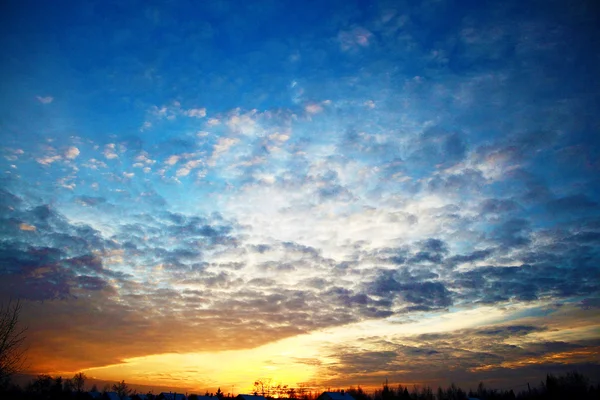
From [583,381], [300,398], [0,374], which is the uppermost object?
[0,374]

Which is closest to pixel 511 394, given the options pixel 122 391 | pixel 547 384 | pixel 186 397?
pixel 547 384

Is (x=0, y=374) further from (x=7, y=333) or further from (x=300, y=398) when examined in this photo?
(x=300, y=398)

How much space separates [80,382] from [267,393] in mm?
72607

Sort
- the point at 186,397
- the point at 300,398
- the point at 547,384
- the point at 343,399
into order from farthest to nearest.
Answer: the point at 300,398, the point at 547,384, the point at 186,397, the point at 343,399

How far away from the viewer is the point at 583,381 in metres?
123

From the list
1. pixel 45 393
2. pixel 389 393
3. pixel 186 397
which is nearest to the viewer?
pixel 45 393

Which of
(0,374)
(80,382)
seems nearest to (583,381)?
(0,374)

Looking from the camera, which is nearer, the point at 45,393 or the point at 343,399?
the point at 45,393

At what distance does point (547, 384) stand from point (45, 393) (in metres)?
150

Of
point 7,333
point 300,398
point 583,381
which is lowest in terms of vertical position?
point 300,398

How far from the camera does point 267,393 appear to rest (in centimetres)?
15812

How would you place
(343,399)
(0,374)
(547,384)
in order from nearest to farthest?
(0,374) → (343,399) → (547,384)

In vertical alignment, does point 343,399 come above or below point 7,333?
below

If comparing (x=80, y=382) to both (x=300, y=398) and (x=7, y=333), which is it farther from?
(x=7, y=333)
